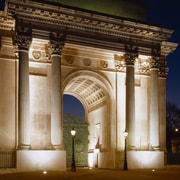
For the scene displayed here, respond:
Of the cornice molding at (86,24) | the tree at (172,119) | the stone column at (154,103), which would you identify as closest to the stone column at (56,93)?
A: the cornice molding at (86,24)

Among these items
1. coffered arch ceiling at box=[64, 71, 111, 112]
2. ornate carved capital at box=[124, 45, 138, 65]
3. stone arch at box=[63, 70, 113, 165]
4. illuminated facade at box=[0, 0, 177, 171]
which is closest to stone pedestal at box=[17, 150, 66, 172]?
illuminated facade at box=[0, 0, 177, 171]

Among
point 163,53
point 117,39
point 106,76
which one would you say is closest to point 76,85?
point 106,76

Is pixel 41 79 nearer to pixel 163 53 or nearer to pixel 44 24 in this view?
pixel 44 24

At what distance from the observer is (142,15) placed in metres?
37.9

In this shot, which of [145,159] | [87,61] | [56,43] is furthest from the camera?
[87,61]

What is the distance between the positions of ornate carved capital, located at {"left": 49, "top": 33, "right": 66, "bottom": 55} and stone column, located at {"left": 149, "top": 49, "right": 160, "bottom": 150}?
839 centimetres

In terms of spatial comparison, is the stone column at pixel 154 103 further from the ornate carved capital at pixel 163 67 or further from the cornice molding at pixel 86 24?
the ornate carved capital at pixel 163 67

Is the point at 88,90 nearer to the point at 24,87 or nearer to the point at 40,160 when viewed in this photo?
the point at 24,87

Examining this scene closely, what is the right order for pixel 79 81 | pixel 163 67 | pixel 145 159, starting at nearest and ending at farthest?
pixel 145 159 < pixel 79 81 < pixel 163 67

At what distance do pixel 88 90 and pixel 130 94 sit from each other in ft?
18.3

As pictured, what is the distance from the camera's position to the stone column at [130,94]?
3394 centimetres

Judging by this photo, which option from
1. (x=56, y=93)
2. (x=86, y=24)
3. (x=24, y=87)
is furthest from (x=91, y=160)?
(x=86, y=24)

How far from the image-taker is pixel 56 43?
105 feet

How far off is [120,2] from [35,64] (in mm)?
9917
